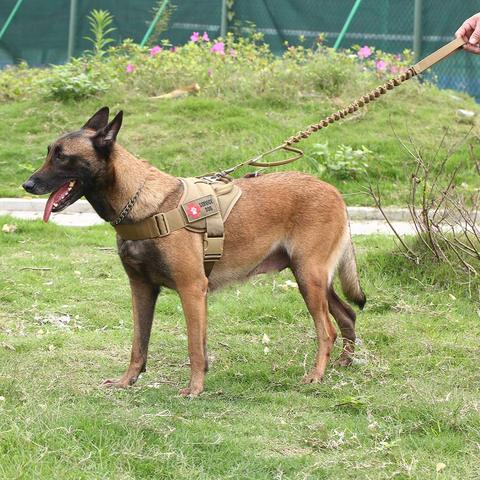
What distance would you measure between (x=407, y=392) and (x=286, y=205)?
141 cm

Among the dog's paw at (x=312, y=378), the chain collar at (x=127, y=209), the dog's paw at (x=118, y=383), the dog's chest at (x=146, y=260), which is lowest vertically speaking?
the dog's paw at (x=312, y=378)

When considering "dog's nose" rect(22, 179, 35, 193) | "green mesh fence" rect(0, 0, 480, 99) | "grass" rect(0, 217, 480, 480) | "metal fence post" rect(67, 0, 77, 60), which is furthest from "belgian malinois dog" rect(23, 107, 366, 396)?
"metal fence post" rect(67, 0, 77, 60)

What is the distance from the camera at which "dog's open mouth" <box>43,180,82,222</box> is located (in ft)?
17.8

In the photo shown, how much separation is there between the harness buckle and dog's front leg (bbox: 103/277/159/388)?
1.43 feet

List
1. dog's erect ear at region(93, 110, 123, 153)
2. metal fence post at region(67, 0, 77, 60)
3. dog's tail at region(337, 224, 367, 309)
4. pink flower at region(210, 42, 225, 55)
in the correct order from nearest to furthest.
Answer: dog's erect ear at region(93, 110, 123, 153) < dog's tail at region(337, 224, 367, 309) < pink flower at region(210, 42, 225, 55) < metal fence post at region(67, 0, 77, 60)

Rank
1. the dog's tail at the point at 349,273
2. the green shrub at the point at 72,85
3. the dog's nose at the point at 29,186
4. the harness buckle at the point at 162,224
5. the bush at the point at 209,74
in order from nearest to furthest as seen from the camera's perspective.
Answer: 1. the dog's nose at the point at 29,186
2. the harness buckle at the point at 162,224
3. the dog's tail at the point at 349,273
4. the bush at the point at 209,74
5. the green shrub at the point at 72,85

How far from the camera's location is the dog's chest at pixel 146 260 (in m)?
5.61

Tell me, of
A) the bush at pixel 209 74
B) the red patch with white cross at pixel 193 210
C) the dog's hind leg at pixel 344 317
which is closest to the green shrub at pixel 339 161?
the bush at pixel 209 74

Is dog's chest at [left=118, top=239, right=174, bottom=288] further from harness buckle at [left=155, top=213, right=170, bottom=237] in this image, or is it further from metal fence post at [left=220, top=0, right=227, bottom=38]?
metal fence post at [left=220, top=0, right=227, bottom=38]

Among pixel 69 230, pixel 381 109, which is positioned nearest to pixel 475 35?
pixel 69 230

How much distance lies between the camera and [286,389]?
587 centimetres

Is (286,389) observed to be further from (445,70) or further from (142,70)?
(445,70)

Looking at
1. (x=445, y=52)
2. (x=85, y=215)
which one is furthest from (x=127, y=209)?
(x=85, y=215)

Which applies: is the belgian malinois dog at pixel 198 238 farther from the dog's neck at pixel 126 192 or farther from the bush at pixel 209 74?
the bush at pixel 209 74
